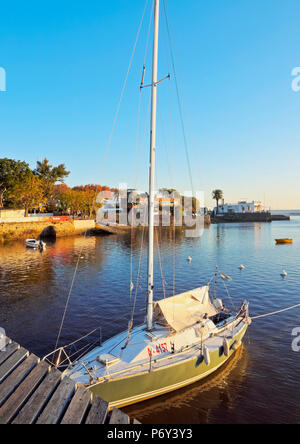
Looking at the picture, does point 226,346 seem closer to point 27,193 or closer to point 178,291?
point 178,291

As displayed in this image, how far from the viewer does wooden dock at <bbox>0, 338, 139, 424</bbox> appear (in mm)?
5344

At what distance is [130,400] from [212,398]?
13.6 ft

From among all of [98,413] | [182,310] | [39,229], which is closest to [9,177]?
[39,229]

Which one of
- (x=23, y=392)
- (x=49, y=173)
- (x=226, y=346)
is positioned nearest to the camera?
(x=23, y=392)

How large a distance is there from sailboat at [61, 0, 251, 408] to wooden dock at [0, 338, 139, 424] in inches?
146

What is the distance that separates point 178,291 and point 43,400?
78.9 feet

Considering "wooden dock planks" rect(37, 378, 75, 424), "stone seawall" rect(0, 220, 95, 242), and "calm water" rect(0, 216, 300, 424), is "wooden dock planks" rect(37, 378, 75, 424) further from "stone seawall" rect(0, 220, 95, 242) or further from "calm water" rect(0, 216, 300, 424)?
"stone seawall" rect(0, 220, 95, 242)

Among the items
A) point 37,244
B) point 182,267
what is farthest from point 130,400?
point 37,244

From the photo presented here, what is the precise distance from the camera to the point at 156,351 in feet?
40.3

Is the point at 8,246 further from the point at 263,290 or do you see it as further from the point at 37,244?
the point at 263,290

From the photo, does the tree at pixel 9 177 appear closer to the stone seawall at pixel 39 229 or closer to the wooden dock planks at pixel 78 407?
the stone seawall at pixel 39 229

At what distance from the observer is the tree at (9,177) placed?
76.6m

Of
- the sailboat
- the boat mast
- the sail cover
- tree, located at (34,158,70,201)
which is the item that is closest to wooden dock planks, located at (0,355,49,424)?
the sailboat
